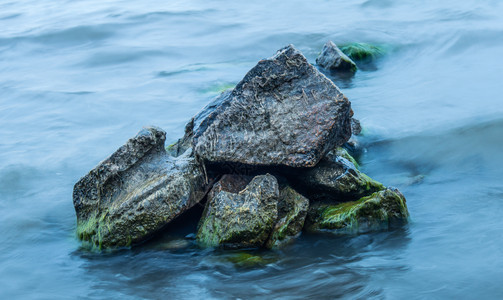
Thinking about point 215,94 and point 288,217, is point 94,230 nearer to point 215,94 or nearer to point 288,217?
point 288,217

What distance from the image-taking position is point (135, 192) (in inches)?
194

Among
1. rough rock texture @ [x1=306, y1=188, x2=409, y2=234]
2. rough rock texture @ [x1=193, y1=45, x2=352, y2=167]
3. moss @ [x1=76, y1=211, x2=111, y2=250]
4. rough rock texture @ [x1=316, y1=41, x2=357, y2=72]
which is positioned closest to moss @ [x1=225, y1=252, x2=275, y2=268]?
rough rock texture @ [x1=306, y1=188, x2=409, y2=234]

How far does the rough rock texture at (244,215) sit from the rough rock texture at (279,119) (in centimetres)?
31

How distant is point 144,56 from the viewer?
13109 millimetres

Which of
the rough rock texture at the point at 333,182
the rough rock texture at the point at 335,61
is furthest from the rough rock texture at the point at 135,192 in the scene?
the rough rock texture at the point at 335,61

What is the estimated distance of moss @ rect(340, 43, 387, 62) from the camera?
11.4m

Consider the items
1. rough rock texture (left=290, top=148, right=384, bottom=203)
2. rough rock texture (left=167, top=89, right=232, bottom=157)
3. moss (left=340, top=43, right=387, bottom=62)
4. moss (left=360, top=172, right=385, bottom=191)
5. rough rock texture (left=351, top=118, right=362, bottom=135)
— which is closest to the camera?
rough rock texture (left=290, top=148, right=384, bottom=203)

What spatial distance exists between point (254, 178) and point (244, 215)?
39cm

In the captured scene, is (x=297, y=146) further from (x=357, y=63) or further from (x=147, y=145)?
(x=357, y=63)

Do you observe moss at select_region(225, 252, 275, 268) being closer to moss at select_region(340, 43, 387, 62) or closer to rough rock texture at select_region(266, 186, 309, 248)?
rough rock texture at select_region(266, 186, 309, 248)

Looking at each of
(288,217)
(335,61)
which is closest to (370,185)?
(288,217)

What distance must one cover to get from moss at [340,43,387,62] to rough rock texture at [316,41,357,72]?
3.55 ft

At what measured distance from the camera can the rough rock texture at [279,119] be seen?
4.90 m

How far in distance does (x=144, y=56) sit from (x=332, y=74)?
17.0 feet
